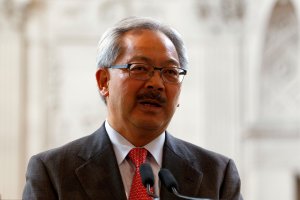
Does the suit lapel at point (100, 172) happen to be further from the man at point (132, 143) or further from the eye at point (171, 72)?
the eye at point (171, 72)

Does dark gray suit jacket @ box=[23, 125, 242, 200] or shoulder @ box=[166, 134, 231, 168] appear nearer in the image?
dark gray suit jacket @ box=[23, 125, 242, 200]

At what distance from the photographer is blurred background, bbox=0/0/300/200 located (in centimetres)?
929

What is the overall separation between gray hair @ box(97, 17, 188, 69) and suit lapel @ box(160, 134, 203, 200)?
0.25 meters

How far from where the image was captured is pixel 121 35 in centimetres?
277

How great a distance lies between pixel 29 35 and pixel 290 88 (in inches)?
116

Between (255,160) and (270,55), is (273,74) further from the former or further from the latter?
(255,160)

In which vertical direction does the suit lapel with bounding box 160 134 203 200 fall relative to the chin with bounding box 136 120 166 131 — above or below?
below

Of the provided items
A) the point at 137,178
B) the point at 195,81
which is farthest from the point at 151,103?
the point at 195,81

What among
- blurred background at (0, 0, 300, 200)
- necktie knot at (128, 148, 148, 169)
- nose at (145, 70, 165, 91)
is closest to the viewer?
nose at (145, 70, 165, 91)

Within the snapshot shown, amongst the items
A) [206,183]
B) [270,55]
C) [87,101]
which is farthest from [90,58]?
[206,183]

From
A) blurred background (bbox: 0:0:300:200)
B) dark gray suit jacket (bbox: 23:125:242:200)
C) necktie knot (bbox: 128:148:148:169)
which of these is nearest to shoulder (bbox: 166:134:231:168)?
dark gray suit jacket (bbox: 23:125:242:200)

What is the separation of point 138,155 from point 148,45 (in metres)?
0.33

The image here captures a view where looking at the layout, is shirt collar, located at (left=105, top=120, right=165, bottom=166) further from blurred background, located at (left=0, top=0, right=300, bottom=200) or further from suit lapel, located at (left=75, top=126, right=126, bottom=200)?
blurred background, located at (left=0, top=0, right=300, bottom=200)

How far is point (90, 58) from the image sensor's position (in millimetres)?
10172
